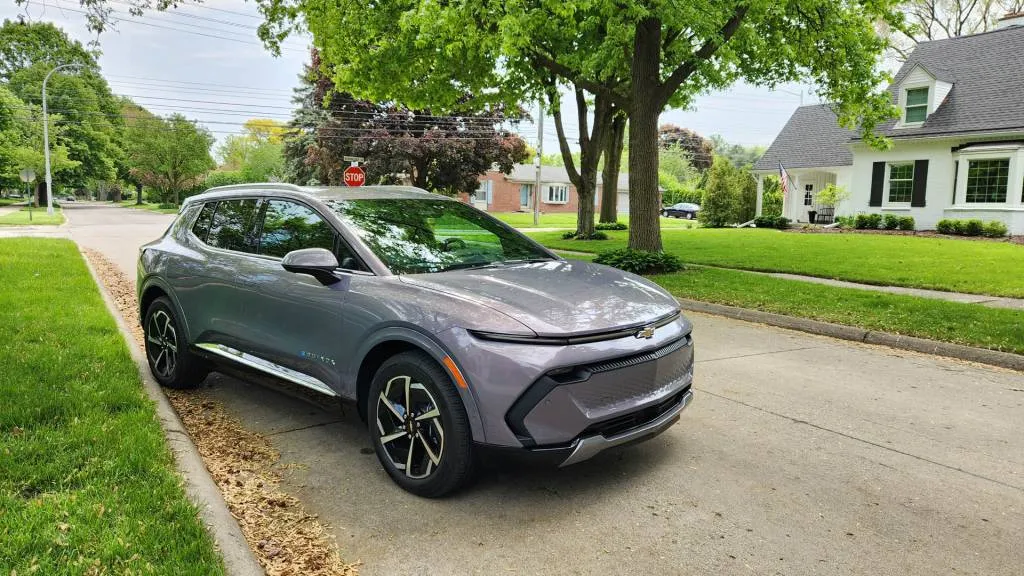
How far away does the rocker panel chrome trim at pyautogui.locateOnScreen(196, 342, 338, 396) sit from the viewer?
4.18m

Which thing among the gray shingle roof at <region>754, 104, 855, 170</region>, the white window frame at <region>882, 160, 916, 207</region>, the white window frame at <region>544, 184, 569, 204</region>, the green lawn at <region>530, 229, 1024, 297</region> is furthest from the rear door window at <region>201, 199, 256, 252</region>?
the white window frame at <region>544, 184, 569, 204</region>

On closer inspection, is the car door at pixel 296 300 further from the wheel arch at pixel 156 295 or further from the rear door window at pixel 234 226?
the wheel arch at pixel 156 295

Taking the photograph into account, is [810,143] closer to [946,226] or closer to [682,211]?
[946,226]

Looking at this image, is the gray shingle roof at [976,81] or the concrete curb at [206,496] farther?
the gray shingle roof at [976,81]

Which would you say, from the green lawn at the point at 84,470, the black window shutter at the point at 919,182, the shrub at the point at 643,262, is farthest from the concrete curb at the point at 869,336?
the black window shutter at the point at 919,182

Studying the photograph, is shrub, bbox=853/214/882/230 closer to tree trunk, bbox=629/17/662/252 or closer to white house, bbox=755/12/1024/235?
white house, bbox=755/12/1024/235

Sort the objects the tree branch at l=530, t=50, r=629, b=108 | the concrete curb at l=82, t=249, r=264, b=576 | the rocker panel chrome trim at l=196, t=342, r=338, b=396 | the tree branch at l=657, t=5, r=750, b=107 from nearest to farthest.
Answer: the concrete curb at l=82, t=249, r=264, b=576, the rocker panel chrome trim at l=196, t=342, r=338, b=396, the tree branch at l=657, t=5, r=750, b=107, the tree branch at l=530, t=50, r=629, b=108

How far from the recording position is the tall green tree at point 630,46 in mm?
11312

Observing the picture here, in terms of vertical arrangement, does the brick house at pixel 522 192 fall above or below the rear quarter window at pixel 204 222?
above

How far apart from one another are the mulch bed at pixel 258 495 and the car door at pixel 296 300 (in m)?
0.60

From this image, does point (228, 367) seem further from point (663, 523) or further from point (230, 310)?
point (663, 523)

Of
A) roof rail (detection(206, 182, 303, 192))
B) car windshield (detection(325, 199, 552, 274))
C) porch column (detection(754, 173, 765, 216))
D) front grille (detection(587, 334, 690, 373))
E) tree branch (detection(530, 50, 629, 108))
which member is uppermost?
tree branch (detection(530, 50, 629, 108))

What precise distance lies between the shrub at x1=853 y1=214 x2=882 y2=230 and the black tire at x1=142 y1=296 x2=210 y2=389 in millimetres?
26003

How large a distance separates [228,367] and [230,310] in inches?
17.3
